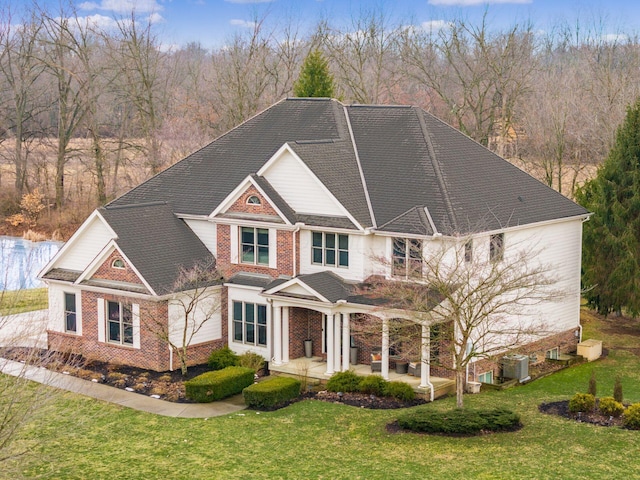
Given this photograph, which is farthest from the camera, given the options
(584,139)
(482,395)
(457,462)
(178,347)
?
(584,139)

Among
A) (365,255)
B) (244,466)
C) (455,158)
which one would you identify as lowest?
(244,466)

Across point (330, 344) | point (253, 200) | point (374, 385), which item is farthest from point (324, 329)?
point (253, 200)

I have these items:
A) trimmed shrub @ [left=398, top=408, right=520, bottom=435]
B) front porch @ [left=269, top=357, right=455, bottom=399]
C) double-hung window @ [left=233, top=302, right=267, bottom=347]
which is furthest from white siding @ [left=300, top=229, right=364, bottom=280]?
trimmed shrub @ [left=398, top=408, right=520, bottom=435]

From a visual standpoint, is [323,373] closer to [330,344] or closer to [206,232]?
[330,344]

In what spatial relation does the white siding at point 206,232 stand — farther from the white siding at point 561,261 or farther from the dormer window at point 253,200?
the white siding at point 561,261

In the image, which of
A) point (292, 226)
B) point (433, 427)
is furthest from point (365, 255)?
point (433, 427)

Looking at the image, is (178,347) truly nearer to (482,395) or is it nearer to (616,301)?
(482,395)
